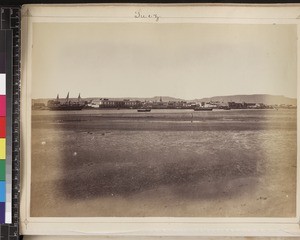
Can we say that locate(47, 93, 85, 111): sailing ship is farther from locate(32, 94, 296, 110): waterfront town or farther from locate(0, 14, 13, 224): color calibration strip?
locate(0, 14, 13, 224): color calibration strip

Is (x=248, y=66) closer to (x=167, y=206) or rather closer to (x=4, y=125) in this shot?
(x=167, y=206)

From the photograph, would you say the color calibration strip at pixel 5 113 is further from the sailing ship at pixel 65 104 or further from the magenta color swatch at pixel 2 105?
the sailing ship at pixel 65 104

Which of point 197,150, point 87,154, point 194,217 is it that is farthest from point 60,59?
point 194,217

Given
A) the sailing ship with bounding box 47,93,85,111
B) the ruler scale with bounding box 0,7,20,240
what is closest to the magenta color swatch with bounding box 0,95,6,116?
the ruler scale with bounding box 0,7,20,240

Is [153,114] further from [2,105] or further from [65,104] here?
[2,105]

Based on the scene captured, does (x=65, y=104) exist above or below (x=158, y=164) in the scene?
above

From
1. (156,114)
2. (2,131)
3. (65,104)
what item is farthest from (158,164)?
(2,131)
